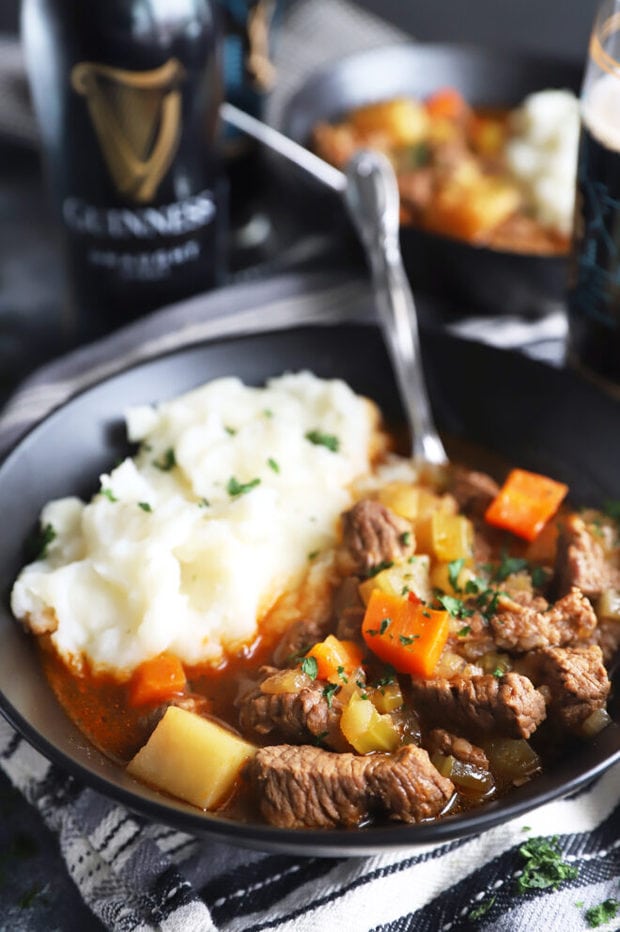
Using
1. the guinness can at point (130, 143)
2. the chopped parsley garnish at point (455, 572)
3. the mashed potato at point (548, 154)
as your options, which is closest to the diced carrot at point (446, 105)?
the mashed potato at point (548, 154)

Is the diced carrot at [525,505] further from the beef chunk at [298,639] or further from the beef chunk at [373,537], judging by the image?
the beef chunk at [298,639]

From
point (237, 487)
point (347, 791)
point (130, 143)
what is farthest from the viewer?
point (130, 143)

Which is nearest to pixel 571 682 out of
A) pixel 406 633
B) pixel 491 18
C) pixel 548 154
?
pixel 406 633

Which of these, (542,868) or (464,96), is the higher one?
(464,96)

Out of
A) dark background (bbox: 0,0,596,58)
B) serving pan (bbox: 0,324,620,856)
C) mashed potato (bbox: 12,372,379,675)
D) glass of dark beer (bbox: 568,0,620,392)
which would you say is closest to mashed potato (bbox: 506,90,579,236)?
glass of dark beer (bbox: 568,0,620,392)

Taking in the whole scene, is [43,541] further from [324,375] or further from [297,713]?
[324,375]

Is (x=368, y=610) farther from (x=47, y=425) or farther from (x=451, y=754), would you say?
(x=47, y=425)

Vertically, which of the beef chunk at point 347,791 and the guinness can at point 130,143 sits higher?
the guinness can at point 130,143
